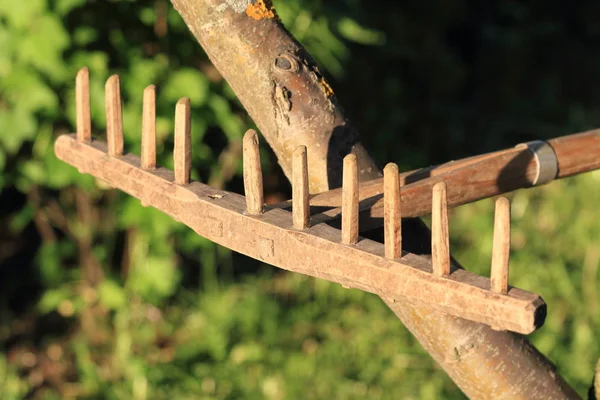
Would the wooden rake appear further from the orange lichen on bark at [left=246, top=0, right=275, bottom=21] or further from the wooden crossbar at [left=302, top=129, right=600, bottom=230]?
the orange lichen on bark at [left=246, top=0, right=275, bottom=21]

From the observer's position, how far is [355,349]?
3096mm

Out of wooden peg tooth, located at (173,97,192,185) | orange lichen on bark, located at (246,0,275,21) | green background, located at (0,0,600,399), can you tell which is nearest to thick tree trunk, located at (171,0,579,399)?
orange lichen on bark, located at (246,0,275,21)

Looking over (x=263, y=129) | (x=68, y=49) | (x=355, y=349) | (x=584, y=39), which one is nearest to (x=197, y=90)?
(x=68, y=49)

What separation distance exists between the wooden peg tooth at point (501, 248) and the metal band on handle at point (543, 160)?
429 mm

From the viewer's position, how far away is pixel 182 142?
1210 millimetres

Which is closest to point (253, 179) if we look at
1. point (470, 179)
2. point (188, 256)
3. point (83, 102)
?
point (470, 179)

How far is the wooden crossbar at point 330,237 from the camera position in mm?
920

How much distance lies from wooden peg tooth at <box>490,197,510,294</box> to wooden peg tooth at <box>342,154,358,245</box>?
7.0 inches

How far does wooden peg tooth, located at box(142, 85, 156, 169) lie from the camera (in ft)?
4.21

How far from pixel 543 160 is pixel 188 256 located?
2349 millimetres

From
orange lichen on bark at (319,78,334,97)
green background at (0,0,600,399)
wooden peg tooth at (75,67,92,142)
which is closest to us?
orange lichen on bark at (319,78,334,97)

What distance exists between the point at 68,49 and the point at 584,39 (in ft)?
13.0

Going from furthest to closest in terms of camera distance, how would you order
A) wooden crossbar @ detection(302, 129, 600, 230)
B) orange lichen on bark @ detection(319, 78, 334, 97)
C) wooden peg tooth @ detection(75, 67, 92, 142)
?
wooden peg tooth @ detection(75, 67, 92, 142), orange lichen on bark @ detection(319, 78, 334, 97), wooden crossbar @ detection(302, 129, 600, 230)

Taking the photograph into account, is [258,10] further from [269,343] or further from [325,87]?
[269,343]
